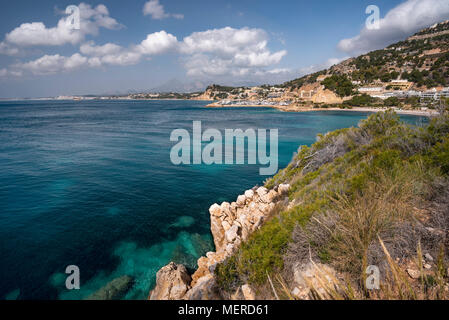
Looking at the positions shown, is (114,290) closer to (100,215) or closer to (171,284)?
(171,284)

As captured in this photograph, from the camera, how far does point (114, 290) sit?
6707mm

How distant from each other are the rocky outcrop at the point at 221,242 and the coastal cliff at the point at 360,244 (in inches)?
1.5

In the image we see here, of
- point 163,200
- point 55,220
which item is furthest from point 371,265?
point 55,220

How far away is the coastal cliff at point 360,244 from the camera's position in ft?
9.43

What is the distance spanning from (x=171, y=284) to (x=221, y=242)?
2905 millimetres

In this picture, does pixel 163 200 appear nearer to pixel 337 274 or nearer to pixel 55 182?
pixel 55 182

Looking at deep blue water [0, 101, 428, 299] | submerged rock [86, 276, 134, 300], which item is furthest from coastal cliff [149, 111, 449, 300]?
deep blue water [0, 101, 428, 299]

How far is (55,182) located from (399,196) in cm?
1714

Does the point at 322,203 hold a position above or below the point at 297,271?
above

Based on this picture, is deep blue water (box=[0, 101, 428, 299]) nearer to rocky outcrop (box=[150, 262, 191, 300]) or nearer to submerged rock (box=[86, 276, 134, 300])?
submerged rock (box=[86, 276, 134, 300])

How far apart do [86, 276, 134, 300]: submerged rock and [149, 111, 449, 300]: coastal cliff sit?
111 cm

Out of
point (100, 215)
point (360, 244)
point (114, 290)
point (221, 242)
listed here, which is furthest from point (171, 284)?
point (100, 215)

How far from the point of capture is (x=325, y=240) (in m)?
3.79

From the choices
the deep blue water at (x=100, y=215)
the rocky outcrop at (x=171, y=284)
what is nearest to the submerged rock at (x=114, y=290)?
the deep blue water at (x=100, y=215)
